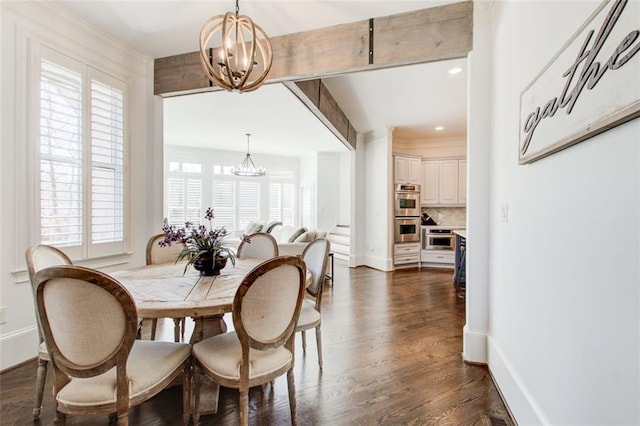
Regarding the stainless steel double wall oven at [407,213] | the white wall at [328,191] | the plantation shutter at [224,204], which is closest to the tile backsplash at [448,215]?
the stainless steel double wall oven at [407,213]

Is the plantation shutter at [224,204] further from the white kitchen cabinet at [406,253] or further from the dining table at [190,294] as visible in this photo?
the dining table at [190,294]

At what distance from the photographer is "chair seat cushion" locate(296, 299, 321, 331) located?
2029 mm

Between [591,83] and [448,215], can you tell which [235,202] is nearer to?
[448,215]

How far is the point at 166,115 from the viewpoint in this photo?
538 centimetres

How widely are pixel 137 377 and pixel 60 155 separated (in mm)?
2252

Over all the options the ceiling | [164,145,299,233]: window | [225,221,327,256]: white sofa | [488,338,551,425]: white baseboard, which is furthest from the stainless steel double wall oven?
[164,145,299,233]: window

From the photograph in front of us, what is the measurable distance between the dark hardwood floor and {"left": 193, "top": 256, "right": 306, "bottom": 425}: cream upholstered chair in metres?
0.28

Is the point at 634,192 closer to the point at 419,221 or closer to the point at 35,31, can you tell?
the point at 35,31

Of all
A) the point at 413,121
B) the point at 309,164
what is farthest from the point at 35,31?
the point at 309,164

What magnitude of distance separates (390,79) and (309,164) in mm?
5689

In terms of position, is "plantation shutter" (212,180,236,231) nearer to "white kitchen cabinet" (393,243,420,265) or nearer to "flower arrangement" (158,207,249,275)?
"white kitchen cabinet" (393,243,420,265)

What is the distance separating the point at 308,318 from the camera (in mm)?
2117

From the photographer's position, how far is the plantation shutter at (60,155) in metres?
2.44

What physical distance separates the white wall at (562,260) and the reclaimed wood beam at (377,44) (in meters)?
0.33
